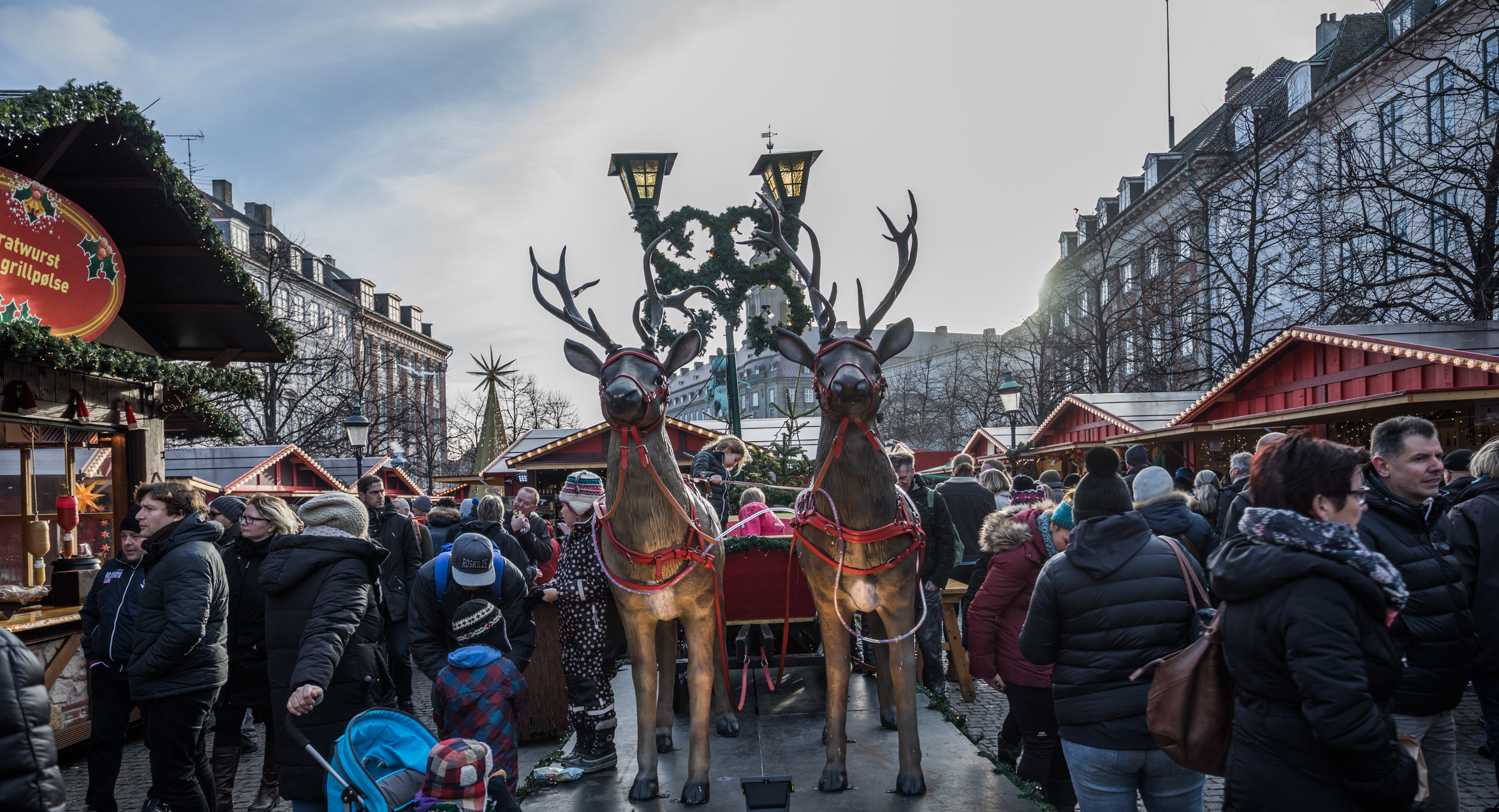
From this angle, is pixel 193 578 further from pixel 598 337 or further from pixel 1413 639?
pixel 1413 639

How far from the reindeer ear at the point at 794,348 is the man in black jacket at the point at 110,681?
12.5ft

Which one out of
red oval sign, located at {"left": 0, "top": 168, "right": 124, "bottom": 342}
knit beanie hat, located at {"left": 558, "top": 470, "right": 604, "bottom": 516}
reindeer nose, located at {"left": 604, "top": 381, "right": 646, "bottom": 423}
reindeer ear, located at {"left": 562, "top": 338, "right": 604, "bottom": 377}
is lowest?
knit beanie hat, located at {"left": 558, "top": 470, "right": 604, "bottom": 516}

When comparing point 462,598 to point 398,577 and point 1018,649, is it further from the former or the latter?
point 398,577

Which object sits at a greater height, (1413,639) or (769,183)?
(769,183)

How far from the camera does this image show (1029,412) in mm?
33562

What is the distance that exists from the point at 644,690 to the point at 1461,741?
584 cm

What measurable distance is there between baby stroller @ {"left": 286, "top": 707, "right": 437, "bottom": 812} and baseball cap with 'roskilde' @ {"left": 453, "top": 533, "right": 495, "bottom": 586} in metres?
0.82

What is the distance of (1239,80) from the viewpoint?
3734 cm

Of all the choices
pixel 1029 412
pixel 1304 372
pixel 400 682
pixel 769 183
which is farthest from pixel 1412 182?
pixel 400 682

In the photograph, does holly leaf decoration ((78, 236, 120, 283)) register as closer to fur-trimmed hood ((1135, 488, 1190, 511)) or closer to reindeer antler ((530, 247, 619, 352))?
reindeer antler ((530, 247, 619, 352))

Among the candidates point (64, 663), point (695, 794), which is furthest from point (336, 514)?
point (64, 663)

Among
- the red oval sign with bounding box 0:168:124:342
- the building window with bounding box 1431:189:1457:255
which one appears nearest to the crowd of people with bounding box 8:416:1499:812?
the red oval sign with bounding box 0:168:124:342

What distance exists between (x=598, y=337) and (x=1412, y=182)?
22180 mm

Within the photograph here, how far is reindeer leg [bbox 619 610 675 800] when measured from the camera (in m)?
5.12
